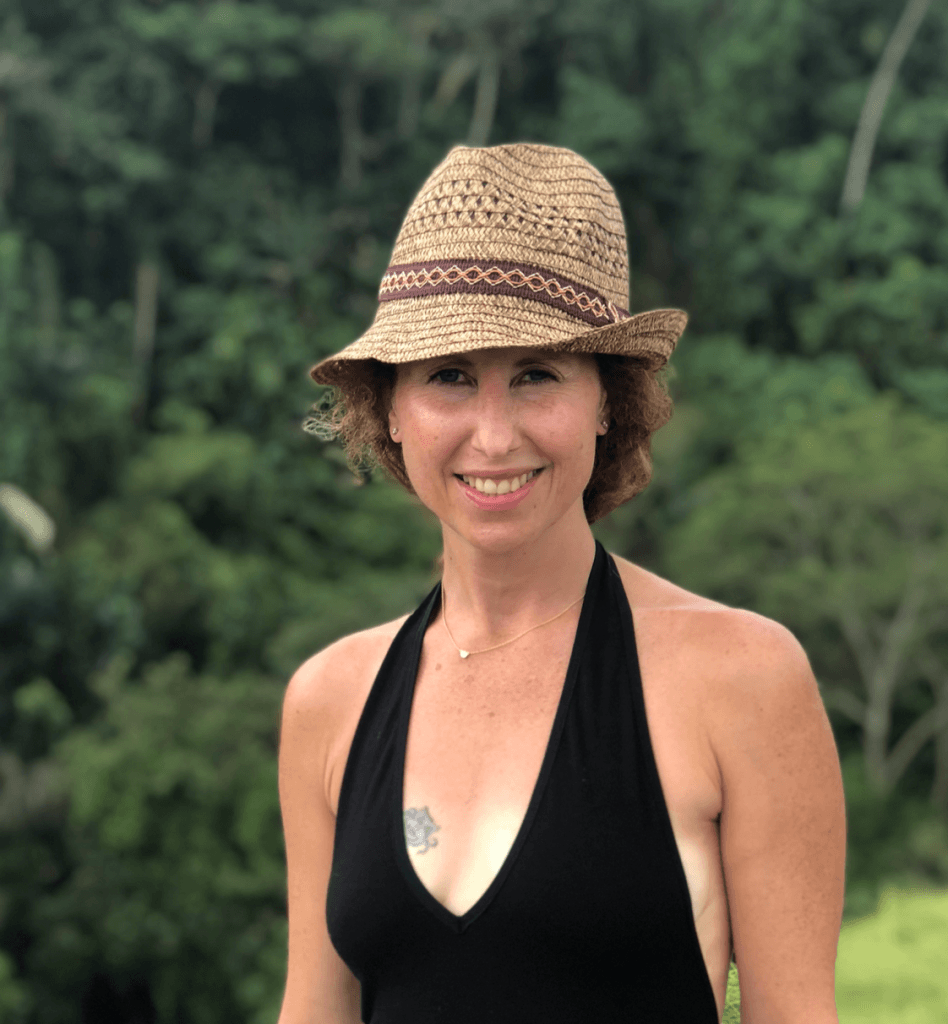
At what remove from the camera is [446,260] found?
5.25 ft

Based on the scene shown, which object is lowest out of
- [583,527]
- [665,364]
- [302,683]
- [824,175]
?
[302,683]

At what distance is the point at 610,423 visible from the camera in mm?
1757

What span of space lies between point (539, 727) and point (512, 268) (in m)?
0.54

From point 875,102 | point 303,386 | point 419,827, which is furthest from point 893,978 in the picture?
point 875,102

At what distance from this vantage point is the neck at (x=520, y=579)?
5.56 feet

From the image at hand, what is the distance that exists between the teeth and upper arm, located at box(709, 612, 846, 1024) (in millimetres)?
316

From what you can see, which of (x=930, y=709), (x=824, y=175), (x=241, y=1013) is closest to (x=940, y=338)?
(x=824, y=175)

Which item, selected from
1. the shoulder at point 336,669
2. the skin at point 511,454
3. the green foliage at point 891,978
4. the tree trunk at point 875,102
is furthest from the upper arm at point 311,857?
the tree trunk at point 875,102

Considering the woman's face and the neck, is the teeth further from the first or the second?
the neck

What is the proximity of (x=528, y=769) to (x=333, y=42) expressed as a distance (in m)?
28.7

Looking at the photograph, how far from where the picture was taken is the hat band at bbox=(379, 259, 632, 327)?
156cm

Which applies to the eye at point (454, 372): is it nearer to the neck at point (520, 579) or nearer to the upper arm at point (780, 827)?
the neck at point (520, 579)

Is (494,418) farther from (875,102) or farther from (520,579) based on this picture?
(875,102)

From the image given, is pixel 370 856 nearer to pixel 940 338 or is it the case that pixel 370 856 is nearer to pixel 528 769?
pixel 528 769
